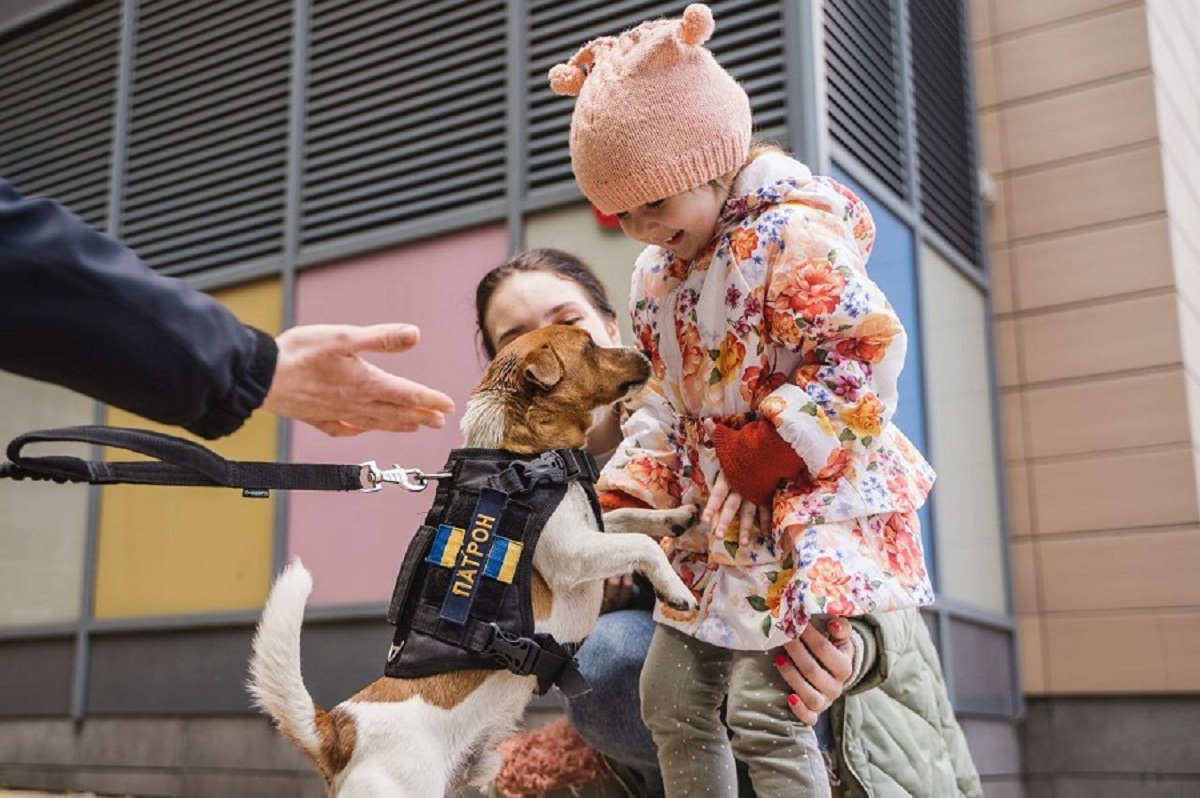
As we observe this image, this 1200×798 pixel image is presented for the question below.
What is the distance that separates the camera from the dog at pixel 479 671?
1.55m

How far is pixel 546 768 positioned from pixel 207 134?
12.4ft

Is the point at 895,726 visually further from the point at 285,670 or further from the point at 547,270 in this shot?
the point at 547,270

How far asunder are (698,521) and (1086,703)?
3.00 metres

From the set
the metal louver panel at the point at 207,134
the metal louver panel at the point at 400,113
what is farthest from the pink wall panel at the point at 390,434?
the metal louver panel at the point at 207,134

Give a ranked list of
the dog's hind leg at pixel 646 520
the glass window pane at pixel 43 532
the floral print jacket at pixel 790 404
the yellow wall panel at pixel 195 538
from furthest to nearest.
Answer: the glass window pane at pixel 43 532 → the yellow wall panel at pixel 195 538 → the dog's hind leg at pixel 646 520 → the floral print jacket at pixel 790 404

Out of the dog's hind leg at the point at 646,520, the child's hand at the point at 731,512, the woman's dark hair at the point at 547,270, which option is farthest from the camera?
the woman's dark hair at the point at 547,270

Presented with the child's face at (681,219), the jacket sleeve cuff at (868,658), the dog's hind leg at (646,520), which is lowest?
the jacket sleeve cuff at (868,658)

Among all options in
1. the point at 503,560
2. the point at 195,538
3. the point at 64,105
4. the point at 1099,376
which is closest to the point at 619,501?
the point at 503,560

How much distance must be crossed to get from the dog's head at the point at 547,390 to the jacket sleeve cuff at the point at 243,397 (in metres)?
0.71

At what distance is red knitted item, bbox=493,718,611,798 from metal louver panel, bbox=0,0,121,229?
4.04 m

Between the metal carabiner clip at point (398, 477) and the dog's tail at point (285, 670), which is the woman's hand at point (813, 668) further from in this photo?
the dog's tail at point (285, 670)

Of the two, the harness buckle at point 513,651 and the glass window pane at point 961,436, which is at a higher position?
the glass window pane at point 961,436

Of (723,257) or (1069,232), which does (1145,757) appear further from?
(723,257)

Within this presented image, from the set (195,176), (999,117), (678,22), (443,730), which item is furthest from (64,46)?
(443,730)
